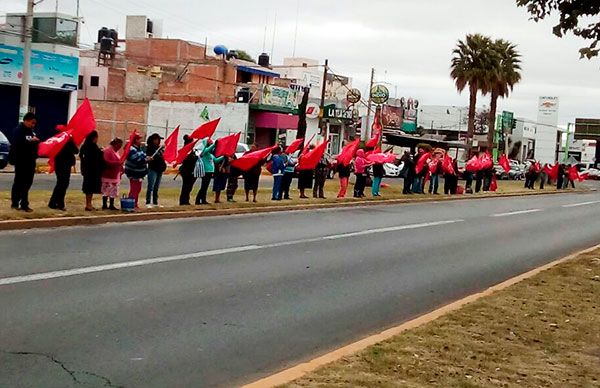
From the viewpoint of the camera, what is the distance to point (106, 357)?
22.0 feet

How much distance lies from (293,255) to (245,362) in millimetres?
6508

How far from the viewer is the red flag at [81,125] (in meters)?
17.0

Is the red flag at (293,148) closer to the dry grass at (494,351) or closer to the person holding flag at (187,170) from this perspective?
the person holding flag at (187,170)

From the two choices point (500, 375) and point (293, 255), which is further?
point (293, 255)

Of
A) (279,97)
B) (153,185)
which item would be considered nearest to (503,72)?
(279,97)

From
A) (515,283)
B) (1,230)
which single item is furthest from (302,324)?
(1,230)

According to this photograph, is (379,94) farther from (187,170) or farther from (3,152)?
(187,170)

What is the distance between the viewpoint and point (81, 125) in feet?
56.1

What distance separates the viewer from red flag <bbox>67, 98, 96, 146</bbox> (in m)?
17.0

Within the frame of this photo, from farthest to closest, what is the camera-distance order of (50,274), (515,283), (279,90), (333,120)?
(333,120), (279,90), (515,283), (50,274)

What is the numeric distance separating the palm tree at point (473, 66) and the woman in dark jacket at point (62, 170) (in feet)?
136

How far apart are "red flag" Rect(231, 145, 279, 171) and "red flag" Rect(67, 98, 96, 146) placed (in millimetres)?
5263

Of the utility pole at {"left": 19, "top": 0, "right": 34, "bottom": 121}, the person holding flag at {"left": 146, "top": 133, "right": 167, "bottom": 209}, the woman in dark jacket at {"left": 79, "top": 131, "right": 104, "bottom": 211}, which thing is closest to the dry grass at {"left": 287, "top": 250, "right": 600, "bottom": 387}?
the woman in dark jacket at {"left": 79, "top": 131, "right": 104, "bottom": 211}

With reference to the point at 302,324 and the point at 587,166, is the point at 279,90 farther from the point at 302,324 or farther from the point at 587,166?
the point at 587,166
